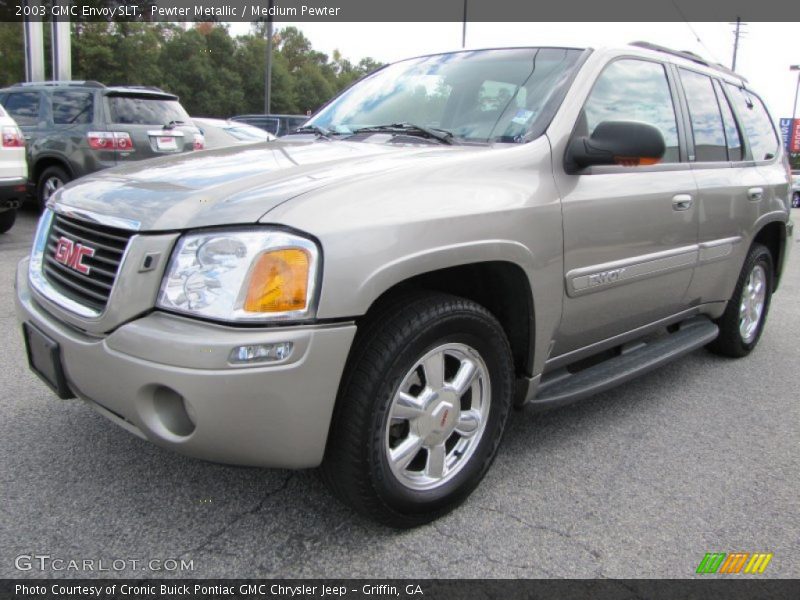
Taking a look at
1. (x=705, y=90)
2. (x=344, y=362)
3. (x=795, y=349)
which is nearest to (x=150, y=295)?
(x=344, y=362)

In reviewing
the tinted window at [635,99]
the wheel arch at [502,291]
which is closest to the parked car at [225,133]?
the tinted window at [635,99]

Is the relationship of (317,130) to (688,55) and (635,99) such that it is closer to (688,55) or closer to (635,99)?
(635,99)

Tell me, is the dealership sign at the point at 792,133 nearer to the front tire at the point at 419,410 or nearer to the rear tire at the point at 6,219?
the rear tire at the point at 6,219

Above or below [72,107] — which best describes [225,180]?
below

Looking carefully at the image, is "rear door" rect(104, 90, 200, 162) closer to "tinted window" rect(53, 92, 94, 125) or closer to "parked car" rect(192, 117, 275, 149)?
"tinted window" rect(53, 92, 94, 125)

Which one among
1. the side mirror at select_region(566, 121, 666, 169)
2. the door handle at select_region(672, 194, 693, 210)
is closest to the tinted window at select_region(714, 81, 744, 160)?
the door handle at select_region(672, 194, 693, 210)

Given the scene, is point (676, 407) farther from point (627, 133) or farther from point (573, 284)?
point (627, 133)

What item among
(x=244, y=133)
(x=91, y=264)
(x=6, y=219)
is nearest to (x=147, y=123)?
(x=6, y=219)

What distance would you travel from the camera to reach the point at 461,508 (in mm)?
2500

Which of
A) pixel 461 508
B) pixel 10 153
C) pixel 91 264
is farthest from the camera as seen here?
pixel 10 153

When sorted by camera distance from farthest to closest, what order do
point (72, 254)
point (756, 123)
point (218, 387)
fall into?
point (756, 123) → point (72, 254) → point (218, 387)

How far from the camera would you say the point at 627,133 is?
252 cm

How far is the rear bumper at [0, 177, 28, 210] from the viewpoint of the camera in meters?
6.84

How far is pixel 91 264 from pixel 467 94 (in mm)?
1707
